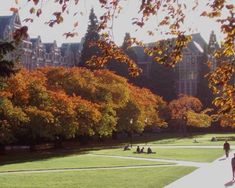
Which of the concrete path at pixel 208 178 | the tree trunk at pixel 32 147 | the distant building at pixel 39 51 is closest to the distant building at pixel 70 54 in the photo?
the distant building at pixel 39 51

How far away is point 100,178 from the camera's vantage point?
79.9 ft

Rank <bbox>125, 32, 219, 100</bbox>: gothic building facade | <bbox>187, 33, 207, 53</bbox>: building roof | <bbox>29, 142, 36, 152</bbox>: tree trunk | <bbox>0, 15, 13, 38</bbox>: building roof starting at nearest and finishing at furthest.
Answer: <bbox>29, 142, 36, 152</bbox>: tree trunk → <bbox>0, 15, 13, 38</bbox>: building roof → <bbox>125, 32, 219, 100</bbox>: gothic building facade → <bbox>187, 33, 207, 53</bbox>: building roof

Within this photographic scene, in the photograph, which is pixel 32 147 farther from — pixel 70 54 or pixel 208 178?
pixel 70 54

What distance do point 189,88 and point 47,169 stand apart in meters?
80.5

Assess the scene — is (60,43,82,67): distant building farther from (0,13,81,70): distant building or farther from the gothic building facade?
the gothic building facade

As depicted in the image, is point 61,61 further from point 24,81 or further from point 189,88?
point 24,81

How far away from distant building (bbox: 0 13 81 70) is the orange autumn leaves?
2255 cm

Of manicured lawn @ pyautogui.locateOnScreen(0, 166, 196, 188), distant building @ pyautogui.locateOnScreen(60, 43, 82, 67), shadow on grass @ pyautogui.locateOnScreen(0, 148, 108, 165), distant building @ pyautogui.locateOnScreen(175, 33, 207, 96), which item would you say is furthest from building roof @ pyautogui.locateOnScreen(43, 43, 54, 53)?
manicured lawn @ pyautogui.locateOnScreen(0, 166, 196, 188)

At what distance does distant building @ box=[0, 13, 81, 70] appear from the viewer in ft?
268

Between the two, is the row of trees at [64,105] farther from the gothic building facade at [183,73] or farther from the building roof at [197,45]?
the building roof at [197,45]

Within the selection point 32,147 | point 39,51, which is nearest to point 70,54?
point 39,51

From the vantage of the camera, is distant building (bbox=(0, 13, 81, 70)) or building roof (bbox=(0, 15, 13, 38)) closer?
building roof (bbox=(0, 15, 13, 38))

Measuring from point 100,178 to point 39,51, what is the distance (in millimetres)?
72510

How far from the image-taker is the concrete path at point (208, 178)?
70.4 ft
